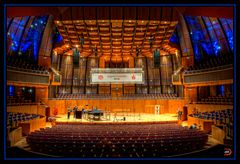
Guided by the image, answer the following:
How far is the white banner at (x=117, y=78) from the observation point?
18.4 meters

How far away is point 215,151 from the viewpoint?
6.36 meters

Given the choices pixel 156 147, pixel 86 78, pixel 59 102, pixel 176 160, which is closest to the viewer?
pixel 176 160

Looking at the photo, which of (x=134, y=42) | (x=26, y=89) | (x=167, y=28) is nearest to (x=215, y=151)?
(x=167, y=28)

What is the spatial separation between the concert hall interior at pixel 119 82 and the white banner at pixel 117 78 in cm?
9

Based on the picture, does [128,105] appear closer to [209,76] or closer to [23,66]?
[209,76]

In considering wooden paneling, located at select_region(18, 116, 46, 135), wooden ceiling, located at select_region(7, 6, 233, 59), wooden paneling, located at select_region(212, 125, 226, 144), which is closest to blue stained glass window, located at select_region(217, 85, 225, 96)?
wooden ceiling, located at select_region(7, 6, 233, 59)

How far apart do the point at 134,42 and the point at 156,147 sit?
37.2ft

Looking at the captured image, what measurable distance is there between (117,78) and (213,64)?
318 inches

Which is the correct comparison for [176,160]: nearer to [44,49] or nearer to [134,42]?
[134,42]

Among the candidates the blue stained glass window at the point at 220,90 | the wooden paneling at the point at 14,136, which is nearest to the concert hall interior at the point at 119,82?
the wooden paneling at the point at 14,136

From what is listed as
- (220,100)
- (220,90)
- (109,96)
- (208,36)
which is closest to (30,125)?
(109,96)

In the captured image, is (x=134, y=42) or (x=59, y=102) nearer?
(x=134, y=42)

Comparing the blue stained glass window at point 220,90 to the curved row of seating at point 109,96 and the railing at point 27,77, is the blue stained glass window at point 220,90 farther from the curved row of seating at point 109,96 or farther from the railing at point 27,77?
the railing at point 27,77

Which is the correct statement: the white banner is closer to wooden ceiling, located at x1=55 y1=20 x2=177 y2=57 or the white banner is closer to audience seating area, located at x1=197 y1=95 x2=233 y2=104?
wooden ceiling, located at x1=55 y1=20 x2=177 y2=57
